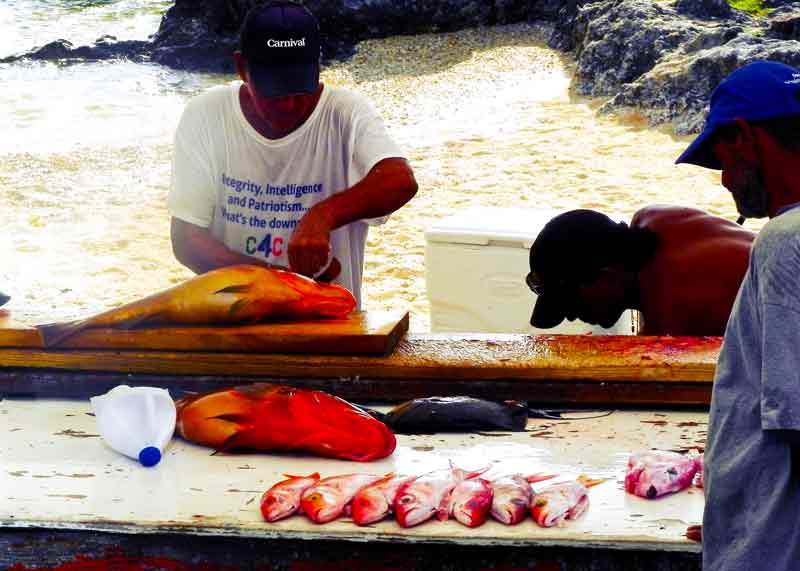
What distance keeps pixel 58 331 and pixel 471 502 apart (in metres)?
1.69

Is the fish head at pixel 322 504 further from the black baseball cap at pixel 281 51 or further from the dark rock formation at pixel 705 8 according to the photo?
the dark rock formation at pixel 705 8

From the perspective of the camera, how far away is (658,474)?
2717mm

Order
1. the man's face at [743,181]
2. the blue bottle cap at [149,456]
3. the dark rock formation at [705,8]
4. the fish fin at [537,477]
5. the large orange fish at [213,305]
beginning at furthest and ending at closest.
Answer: the dark rock formation at [705,8], the large orange fish at [213,305], the blue bottle cap at [149,456], the fish fin at [537,477], the man's face at [743,181]

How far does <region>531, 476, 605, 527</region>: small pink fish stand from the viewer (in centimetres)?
259

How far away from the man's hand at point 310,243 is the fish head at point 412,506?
4.76 ft

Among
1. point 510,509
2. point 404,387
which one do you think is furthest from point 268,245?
point 510,509

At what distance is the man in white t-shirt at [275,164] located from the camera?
405 cm

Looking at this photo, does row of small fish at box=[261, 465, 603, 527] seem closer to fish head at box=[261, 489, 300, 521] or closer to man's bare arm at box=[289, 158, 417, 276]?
fish head at box=[261, 489, 300, 521]

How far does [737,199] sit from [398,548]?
117 centimetres

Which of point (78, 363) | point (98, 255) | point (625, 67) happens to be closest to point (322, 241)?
point (78, 363)

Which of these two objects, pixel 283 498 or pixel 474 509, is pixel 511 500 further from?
pixel 283 498

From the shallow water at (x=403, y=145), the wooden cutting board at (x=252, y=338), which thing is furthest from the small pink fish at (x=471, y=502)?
the shallow water at (x=403, y=145)

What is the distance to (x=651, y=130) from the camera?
1192cm

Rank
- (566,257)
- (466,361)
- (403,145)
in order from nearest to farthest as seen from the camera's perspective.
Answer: (466,361)
(566,257)
(403,145)
